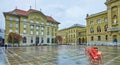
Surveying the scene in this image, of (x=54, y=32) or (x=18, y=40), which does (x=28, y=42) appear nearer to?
(x=18, y=40)

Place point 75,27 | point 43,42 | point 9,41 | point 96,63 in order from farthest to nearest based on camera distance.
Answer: point 75,27 → point 43,42 → point 9,41 → point 96,63

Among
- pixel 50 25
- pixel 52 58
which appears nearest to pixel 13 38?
pixel 50 25

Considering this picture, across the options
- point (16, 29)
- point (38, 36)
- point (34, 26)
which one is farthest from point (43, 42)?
point (16, 29)

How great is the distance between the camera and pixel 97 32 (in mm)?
62125

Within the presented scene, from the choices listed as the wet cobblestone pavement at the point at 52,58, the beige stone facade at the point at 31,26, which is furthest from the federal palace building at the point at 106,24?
the wet cobblestone pavement at the point at 52,58

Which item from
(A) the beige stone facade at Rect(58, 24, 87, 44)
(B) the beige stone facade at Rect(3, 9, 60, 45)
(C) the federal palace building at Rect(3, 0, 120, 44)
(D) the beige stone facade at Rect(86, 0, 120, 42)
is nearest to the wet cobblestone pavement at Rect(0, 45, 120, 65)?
(D) the beige stone facade at Rect(86, 0, 120, 42)

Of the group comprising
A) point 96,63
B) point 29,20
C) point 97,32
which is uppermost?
point 29,20

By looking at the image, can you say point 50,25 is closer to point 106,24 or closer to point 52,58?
point 106,24

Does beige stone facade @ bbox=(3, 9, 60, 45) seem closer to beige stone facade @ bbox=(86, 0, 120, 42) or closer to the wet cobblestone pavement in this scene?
beige stone facade @ bbox=(86, 0, 120, 42)

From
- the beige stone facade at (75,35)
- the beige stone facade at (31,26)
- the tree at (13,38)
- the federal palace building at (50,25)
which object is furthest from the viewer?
the beige stone facade at (75,35)

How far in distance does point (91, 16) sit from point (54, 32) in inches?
782

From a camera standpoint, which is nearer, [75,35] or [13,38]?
[13,38]

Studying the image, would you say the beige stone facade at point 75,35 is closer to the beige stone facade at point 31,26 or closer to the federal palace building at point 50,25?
the federal palace building at point 50,25

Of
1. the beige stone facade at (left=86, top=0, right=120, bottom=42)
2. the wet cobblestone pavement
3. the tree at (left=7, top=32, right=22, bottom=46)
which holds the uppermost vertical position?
the beige stone facade at (left=86, top=0, right=120, bottom=42)
